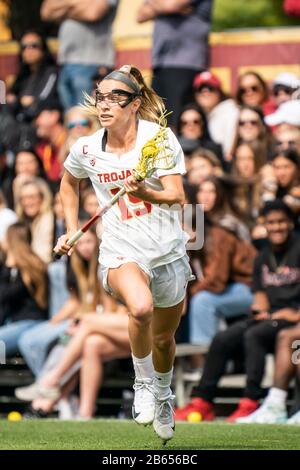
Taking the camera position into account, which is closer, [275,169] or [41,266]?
[275,169]

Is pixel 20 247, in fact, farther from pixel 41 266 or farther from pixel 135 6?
pixel 135 6

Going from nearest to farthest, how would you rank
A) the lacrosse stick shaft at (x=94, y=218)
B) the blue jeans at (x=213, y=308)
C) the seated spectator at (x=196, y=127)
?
1. the lacrosse stick shaft at (x=94, y=218)
2. the blue jeans at (x=213, y=308)
3. the seated spectator at (x=196, y=127)

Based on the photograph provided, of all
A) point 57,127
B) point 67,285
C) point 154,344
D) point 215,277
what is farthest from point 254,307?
point 57,127

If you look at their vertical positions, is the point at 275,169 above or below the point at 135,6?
below

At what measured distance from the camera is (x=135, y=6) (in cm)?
1762

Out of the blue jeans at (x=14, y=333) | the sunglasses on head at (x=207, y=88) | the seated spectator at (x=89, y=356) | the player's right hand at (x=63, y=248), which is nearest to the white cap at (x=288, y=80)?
the sunglasses on head at (x=207, y=88)

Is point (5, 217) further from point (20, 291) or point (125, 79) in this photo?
point (125, 79)

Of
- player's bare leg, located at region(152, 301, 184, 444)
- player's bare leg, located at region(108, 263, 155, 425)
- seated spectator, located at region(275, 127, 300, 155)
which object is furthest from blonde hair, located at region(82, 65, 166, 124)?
seated spectator, located at region(275, 127, 300, 155)

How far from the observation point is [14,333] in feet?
47.8

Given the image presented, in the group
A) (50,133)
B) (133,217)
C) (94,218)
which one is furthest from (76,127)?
(94,218)

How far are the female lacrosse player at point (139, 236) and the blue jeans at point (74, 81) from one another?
6.96 m

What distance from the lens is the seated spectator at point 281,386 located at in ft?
40.9

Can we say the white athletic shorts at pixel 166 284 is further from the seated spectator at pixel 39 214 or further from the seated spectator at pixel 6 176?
the seated spectator at pixel 6 176
